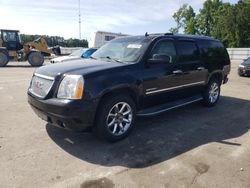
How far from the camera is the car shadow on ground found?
4.19 m

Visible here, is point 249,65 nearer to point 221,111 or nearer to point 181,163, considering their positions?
point 221,111

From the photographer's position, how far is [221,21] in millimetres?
54812

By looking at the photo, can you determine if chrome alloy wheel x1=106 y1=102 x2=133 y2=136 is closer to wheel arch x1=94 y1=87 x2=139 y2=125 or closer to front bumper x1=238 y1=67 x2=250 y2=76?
wheel arch x1=94 y1=87 x2=139 y2=125

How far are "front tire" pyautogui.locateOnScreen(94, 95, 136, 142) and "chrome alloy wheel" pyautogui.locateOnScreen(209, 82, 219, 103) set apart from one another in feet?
10.9

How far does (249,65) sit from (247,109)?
9.22m

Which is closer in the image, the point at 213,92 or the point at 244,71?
the point at 213,92

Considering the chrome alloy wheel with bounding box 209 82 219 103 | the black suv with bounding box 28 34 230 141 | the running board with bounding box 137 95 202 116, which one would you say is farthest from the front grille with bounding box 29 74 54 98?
the chrome alloy wheel with bounding box 209 82 219 103

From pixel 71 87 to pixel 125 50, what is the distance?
5.79ft

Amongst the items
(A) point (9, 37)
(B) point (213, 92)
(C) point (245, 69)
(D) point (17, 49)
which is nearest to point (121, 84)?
(B) point (213, 92)

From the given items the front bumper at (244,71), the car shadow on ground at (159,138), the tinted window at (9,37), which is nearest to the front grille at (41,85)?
the car shadow on ground at (159,138)

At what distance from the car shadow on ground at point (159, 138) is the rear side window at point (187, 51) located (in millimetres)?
1374

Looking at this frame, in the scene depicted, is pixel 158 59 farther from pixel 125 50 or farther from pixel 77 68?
pixel 77 68

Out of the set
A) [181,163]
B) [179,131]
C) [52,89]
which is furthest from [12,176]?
[179,131]

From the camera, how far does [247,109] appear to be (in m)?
7.34
